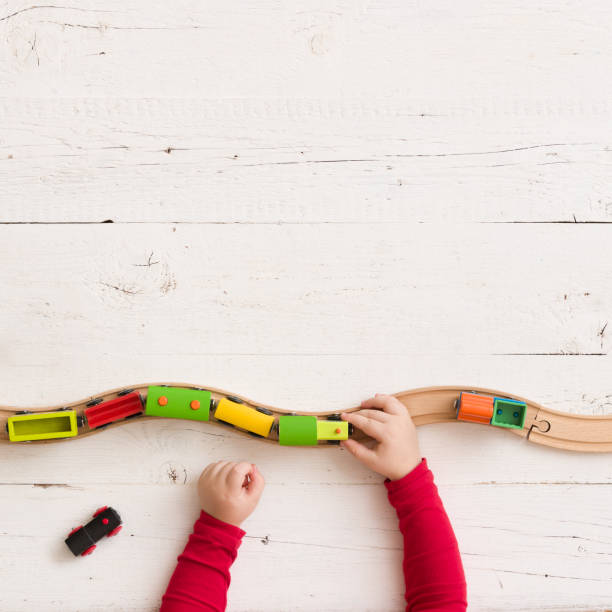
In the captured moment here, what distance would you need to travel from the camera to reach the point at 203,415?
0.72 meters

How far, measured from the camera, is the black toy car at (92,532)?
2.46 feet

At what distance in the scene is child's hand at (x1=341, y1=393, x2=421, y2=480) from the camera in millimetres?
→ 729

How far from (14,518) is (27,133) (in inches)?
19.4

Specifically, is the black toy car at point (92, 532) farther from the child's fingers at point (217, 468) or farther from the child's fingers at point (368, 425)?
the child's fingers at point (368, 425)

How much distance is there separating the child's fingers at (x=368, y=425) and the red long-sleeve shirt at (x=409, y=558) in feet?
0.23

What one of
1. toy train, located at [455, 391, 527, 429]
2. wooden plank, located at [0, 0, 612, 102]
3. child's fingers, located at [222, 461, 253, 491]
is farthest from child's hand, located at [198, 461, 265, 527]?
wooden plank, located at [0, 0, 612, 102]

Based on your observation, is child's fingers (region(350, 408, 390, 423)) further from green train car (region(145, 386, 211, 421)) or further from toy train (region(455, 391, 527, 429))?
green train car (region(145, 386, 211, 421))

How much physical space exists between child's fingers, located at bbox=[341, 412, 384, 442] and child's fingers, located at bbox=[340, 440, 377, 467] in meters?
0.02

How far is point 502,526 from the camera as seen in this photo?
2.56 feet

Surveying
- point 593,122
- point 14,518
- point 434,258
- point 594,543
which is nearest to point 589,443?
point 594,543

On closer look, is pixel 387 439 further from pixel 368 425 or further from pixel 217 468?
pixel 217 468

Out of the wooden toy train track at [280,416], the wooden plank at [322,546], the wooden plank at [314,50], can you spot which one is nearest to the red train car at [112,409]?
the wooden toy train track at [280,416]

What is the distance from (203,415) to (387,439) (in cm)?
23

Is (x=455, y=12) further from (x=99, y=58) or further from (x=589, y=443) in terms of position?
(x=589, y=443)
